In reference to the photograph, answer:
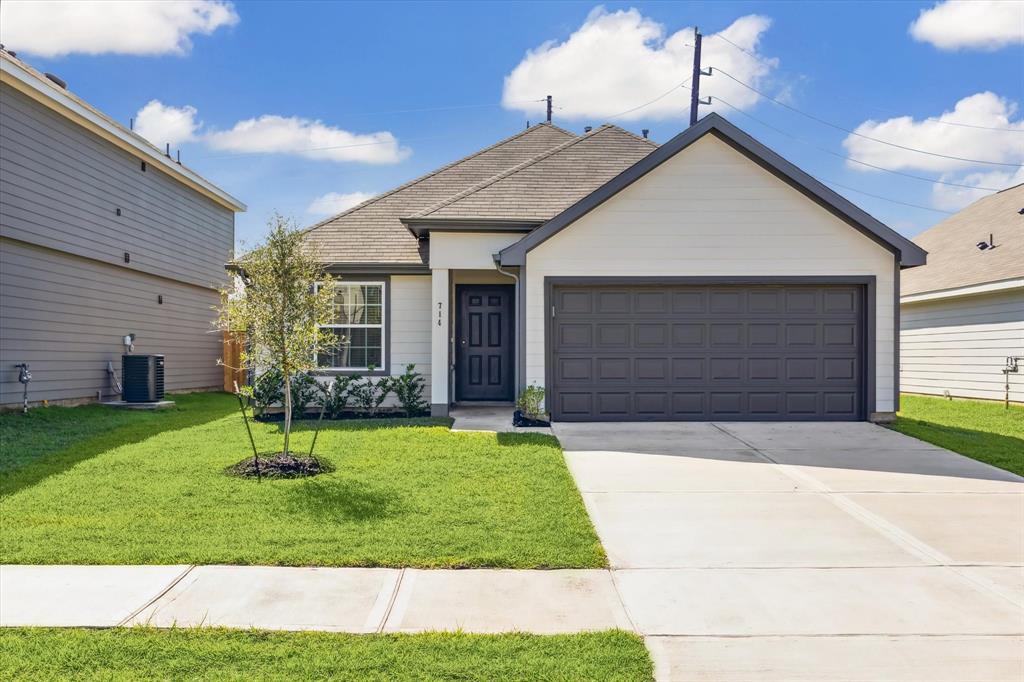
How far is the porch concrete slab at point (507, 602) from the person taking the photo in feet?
12.4

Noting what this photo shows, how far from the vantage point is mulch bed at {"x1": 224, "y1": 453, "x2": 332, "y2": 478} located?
7109mm

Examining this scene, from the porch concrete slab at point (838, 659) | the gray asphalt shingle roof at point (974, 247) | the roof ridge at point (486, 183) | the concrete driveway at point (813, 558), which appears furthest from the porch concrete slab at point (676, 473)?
the gray asphalt shingle roof at point (974, 247)

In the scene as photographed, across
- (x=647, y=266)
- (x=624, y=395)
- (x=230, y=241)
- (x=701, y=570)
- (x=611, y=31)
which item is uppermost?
(x=611, y=31)

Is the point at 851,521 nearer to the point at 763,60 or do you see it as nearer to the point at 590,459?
the point at 590,459

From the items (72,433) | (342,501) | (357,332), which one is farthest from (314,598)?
(357,332)

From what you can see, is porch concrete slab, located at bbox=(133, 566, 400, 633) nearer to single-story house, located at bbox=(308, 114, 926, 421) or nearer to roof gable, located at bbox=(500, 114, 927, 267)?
single-story house, located at bbox=(308, 114, 926, 421)

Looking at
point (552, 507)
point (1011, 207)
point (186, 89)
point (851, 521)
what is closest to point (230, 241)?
point (186, 89)

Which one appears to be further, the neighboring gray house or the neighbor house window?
the neighbor house window

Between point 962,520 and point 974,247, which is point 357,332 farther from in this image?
point 974,247

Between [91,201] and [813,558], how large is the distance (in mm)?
15056

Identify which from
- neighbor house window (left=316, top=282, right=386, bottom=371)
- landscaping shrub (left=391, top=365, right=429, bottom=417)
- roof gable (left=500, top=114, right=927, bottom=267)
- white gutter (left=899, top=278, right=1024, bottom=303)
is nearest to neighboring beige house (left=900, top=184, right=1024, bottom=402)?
white gutter (left=899, top=278, right=1024, bottom=303)

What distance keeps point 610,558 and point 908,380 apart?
16300mm

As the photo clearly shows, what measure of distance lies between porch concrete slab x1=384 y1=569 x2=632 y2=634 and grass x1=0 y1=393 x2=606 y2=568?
→ 0.21 meters

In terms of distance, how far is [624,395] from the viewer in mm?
10883
